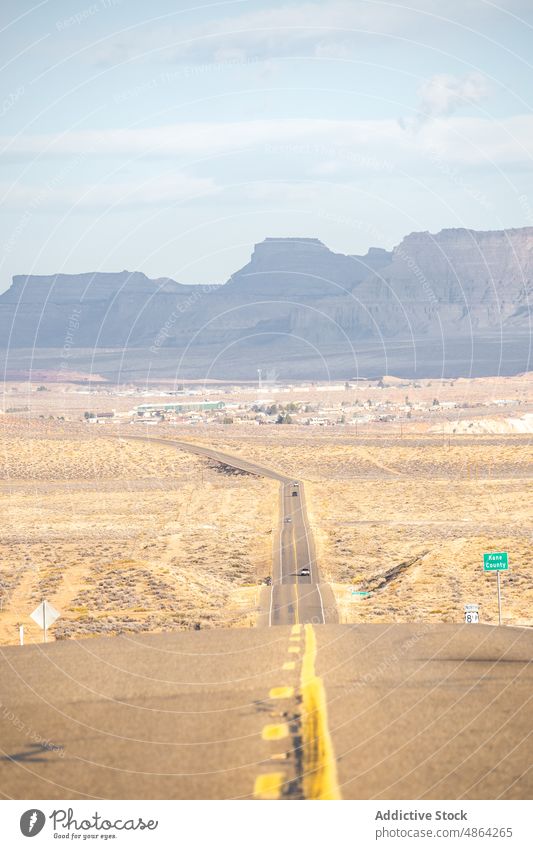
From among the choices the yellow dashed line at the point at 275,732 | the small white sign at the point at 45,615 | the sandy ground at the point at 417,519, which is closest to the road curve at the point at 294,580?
the sandy ground at the point at 417,519

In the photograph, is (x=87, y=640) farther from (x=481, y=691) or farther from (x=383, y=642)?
(x=481, y=691)

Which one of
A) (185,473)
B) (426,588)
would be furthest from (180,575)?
(185,473)

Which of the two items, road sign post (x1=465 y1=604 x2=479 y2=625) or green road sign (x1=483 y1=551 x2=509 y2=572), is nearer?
road sign post (x1=465 y1=604 x2=479 y2=625)

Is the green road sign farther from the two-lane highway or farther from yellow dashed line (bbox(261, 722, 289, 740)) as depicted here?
yellow dashed line (bbox(261, 722, 289, 740))

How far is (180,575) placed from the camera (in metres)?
65.0

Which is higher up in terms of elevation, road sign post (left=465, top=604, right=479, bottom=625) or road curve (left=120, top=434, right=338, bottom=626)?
road sign post (left=465, top=604, right=479, bottom=625)

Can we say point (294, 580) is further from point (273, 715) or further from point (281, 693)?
point (273, 715)

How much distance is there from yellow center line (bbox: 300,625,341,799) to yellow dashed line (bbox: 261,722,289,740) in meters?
0.43

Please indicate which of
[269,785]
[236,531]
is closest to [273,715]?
[269,785]

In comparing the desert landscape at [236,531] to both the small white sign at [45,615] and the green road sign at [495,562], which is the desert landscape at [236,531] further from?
the small white sign at [45,615]

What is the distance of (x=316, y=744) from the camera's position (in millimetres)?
26641

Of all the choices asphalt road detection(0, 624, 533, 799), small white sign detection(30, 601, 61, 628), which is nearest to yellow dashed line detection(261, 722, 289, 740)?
asphalt road detection(0, 624, 533, 799)

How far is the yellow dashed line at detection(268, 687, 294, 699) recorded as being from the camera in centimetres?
3116
